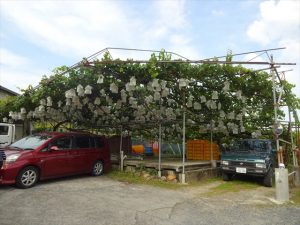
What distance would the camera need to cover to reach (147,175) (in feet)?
36.6

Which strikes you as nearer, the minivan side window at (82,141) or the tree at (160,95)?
the tree at (160,95)

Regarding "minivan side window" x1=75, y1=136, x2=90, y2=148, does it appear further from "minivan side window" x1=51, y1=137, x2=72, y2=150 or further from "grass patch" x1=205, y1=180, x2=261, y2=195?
"grass patch" x1=205, y1=180, x2=261, y2=195

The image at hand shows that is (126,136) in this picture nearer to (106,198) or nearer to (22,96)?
(22,96)

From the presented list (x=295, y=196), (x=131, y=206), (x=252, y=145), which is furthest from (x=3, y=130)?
(x=295, y=196)

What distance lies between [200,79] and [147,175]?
422 cm

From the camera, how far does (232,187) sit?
32.2 feet

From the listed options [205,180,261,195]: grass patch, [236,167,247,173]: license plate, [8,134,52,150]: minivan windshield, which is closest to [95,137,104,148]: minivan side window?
[8,134,52,150]: minivan windshield

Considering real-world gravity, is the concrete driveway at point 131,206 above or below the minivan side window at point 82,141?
below

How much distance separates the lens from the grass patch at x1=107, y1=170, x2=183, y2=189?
9.84 metres

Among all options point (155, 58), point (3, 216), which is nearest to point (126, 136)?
point (155, 58)

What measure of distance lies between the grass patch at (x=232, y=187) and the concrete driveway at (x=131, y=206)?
0.36 meters

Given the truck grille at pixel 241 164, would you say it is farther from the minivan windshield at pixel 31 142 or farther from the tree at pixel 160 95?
the minivan windshield at pixel 31 142

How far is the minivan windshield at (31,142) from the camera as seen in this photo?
9.20m

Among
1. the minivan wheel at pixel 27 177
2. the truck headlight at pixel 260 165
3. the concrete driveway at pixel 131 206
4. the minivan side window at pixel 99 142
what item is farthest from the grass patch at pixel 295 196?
the minivan wheel at pixel 27 177
